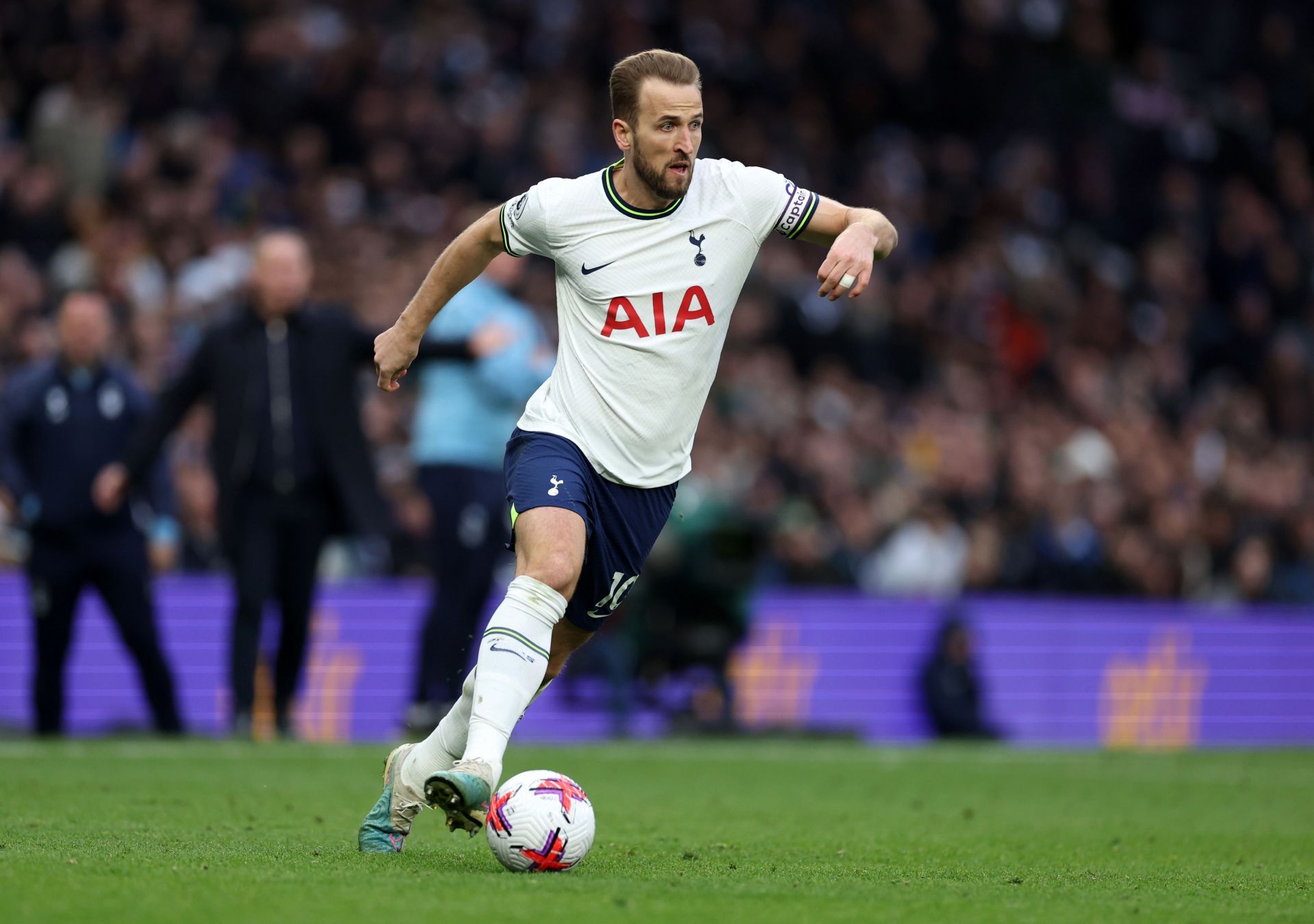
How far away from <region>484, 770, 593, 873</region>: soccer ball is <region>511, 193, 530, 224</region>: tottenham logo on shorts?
1844 millimetres

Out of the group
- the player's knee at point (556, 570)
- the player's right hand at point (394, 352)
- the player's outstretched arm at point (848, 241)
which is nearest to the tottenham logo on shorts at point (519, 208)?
the player's right hand at point (394, 352)

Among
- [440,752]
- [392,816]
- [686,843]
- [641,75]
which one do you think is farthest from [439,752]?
[641,75]

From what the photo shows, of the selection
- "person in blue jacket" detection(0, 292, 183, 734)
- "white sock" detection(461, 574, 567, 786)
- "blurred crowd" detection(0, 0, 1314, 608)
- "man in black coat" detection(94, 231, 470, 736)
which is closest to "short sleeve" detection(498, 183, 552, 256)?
"white sock" detection(461, 574, 567, 786)

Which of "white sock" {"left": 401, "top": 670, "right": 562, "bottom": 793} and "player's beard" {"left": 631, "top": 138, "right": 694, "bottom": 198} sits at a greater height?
"player's beard" {"left": 631, "top": 138, "right": 694, "bottom": 198}

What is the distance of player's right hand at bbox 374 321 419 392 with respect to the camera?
6.11 m

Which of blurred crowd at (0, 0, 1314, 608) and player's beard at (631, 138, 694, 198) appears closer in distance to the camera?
player's beard at (631, 138, 694, 198)

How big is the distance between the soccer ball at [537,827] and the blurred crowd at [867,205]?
7.76m

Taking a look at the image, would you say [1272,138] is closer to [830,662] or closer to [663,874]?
[830,662]

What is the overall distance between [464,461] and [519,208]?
5020mm

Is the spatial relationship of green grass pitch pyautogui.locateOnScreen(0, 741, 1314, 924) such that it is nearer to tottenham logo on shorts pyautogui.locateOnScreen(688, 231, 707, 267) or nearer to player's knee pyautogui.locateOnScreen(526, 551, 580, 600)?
player's knee pyautogui.locateOnScreen(526, 551, 580, 600)

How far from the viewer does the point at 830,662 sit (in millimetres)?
13984

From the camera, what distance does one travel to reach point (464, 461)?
10.9 m

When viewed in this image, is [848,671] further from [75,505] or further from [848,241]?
[848,241]

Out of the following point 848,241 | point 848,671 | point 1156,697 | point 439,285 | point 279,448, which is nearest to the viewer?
point 848,241
